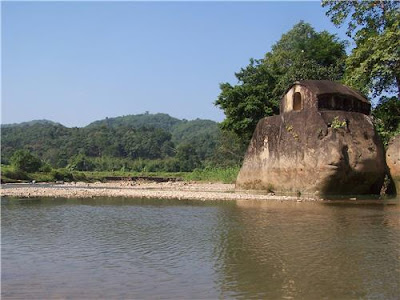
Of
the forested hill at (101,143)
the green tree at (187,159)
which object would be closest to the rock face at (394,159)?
the green tree at (187,159)

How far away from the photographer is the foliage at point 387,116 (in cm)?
2927

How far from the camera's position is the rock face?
26.5 m

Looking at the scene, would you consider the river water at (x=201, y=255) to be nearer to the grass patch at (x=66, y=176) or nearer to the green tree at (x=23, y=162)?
the grass patch at (x=66, y=176)

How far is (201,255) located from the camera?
30.7 ft

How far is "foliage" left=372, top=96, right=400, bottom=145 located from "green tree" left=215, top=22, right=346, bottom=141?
9.25 m

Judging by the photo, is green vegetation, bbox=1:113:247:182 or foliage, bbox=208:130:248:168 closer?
foliage, bbox=208:130:248:168

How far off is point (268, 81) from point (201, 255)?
106 feet

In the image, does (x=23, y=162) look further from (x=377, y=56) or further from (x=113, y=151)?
(x=113, y=151)

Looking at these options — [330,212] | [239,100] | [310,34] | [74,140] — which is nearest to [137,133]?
[74,140]

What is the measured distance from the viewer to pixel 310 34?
5384 centimetres

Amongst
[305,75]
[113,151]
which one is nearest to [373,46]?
[305,75]

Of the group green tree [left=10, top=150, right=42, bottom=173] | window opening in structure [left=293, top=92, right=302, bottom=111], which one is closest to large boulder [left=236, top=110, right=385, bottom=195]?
window opening in structure [left=293, top=92, right=302, bottom=111]

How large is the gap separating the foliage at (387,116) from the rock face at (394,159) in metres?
1.88

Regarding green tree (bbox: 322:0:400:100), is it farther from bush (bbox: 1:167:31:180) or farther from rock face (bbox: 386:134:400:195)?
bush (bbox: 1:167:31:180)
